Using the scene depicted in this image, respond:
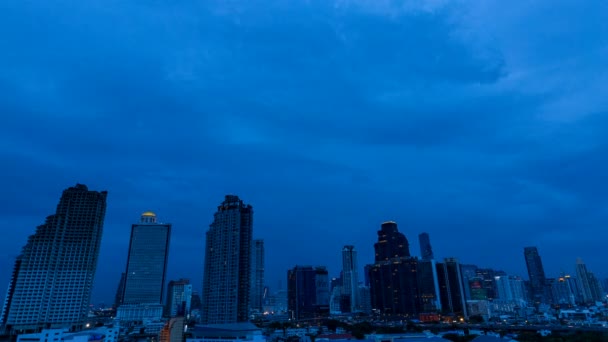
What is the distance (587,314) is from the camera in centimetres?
17100

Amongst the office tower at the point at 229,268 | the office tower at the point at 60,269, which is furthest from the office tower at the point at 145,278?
the office tower at the point at 229,268

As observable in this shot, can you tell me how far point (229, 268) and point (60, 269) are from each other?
67620 mm

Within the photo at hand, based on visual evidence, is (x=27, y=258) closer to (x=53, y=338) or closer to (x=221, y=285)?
(x=53, y=338)

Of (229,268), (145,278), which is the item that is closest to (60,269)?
(145,278)

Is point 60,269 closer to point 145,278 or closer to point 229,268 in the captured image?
point 145,278

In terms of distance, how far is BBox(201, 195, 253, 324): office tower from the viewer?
132 meters

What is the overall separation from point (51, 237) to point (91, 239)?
13.9 metres

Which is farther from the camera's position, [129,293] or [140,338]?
[129,293]

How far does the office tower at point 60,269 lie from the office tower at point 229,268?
4941 cm

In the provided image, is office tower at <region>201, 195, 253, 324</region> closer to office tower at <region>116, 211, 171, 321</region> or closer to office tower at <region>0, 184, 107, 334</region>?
office tower at <region>0, 184, 107, 334</region>

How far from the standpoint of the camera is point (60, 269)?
141875 millimetres

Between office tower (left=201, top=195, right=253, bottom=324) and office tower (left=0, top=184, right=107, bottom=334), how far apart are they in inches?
1945

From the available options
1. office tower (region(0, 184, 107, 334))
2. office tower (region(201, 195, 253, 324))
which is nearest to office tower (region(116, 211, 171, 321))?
office tower (region(0, 184, 107, 334))

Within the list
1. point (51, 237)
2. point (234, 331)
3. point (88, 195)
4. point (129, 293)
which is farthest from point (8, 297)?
point (234, 331)
